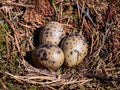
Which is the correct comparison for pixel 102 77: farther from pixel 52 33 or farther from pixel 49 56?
pixel 52 33

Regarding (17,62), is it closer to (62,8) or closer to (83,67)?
(83,67)

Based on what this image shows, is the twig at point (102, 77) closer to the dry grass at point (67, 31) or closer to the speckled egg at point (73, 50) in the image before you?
the dry grass at point (67, 31)

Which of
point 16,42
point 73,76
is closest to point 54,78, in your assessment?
point 73,76

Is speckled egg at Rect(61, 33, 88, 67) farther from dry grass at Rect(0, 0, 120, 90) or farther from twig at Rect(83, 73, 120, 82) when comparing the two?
twig at Rect(83, 73, 120, 82)

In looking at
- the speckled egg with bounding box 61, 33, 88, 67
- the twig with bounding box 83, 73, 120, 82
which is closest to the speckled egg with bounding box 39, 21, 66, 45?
the speckled egg with bounding box 61, 33, 88, 67

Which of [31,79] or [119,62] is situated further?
[119,62]

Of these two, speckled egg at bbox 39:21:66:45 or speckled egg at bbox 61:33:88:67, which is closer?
speckled egg at bbox 61:33:88:67
